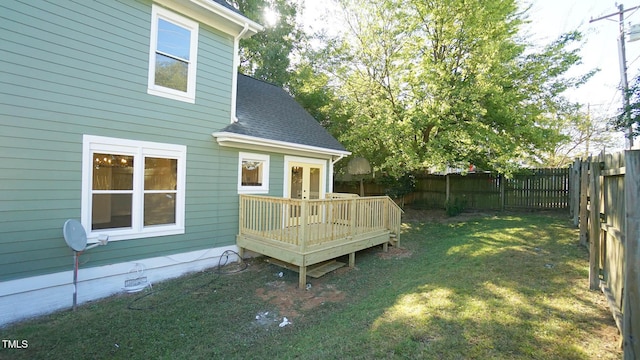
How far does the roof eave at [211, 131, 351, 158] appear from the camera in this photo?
634cm

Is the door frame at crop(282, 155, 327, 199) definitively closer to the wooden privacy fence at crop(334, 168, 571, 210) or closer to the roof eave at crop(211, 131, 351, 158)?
the roof eave at crop(211, 131, 351, 158)

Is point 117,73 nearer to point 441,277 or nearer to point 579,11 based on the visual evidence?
point 441,277

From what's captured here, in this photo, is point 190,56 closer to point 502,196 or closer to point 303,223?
point 303,223

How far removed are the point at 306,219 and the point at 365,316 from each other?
6.87 feet

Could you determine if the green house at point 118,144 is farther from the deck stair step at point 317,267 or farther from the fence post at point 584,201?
the fence post at point 584,201

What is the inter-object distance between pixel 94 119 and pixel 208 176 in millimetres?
2234

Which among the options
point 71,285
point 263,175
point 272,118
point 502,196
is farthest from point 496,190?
point 71,285

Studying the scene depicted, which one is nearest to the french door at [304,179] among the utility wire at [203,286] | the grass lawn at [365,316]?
the utility wire at [203,286]

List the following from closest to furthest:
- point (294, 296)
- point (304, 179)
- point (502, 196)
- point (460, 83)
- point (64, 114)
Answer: point (64, 114), point (294, 296), point (304, 179), point (460, 83), point (502, 196)

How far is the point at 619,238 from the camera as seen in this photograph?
2.75 metres

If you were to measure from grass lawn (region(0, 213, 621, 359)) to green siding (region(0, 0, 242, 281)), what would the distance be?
3.45ft

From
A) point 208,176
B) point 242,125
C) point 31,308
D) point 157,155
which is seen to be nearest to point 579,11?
point 242,125

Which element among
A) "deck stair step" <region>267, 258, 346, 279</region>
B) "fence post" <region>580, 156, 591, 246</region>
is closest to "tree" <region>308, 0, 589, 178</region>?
"fence post" <region>580, 156, 591, 246</region>

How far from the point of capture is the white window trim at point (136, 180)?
4.75 meters
